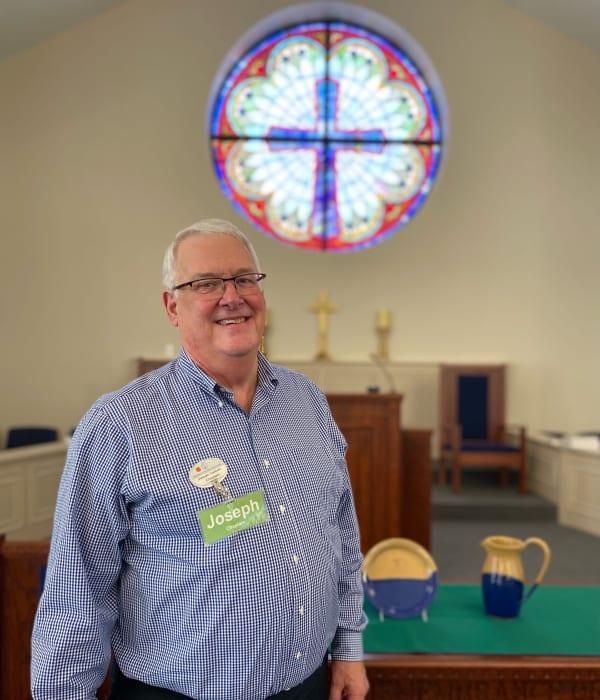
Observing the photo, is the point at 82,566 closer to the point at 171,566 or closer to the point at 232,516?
the point at 171,566

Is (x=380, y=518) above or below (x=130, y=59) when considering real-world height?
below

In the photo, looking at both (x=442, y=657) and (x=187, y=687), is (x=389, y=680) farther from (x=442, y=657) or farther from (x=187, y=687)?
(x=187, y=687)

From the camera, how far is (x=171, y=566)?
3.79 ft

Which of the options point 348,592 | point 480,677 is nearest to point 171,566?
point 348,592

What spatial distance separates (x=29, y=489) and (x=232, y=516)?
12.8 feet

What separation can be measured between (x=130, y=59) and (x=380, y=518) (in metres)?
5.37

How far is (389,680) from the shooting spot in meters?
1.80

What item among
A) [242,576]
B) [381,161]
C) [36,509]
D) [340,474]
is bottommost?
[36,509]

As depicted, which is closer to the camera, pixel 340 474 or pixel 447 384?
pixel 340 474

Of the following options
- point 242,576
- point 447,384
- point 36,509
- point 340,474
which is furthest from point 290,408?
point 447,384

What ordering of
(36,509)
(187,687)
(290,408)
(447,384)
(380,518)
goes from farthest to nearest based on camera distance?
(447,384) → (36,509) → (380,518) → (290,408) → (187,687)

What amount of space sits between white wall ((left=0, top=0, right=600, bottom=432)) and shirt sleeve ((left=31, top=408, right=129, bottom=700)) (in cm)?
572

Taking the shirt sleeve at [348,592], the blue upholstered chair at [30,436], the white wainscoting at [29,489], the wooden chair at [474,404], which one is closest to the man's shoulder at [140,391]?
the shirt sleeve at [348,592]

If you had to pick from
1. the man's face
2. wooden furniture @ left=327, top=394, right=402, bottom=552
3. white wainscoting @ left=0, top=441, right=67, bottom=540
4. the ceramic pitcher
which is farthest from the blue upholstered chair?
the man's face
